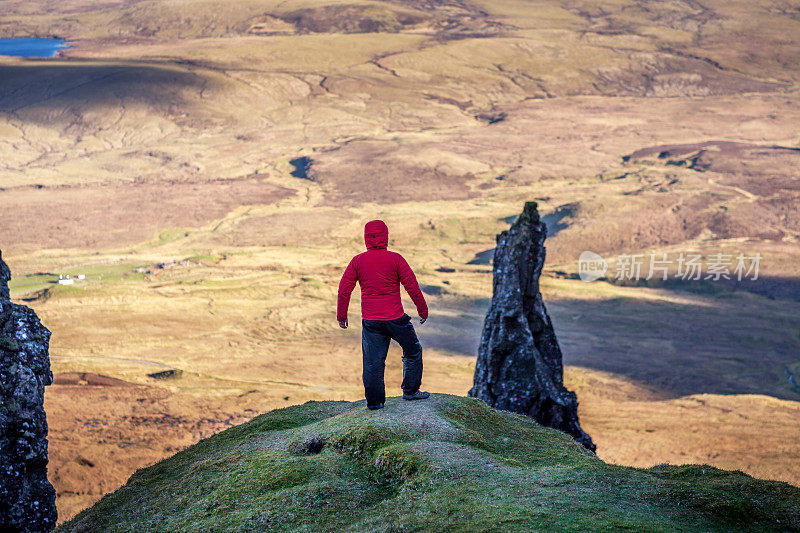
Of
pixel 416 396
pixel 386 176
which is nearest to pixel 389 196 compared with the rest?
pixel 386 176

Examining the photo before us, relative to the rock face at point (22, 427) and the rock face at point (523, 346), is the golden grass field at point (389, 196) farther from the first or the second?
the rock face at point (22, 427)

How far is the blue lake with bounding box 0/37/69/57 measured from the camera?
104m

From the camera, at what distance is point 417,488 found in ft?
26.8

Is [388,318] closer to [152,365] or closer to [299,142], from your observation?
[152,365]

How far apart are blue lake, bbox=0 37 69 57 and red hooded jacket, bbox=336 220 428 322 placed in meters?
109

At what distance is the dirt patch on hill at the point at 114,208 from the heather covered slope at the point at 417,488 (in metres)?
45.5

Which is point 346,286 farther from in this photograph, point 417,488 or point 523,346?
point 523,346

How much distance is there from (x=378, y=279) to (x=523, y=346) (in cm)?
740

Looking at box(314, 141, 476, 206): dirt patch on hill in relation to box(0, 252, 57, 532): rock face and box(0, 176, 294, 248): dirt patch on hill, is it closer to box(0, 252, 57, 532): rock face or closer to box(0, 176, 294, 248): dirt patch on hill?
box(0, 176, 294, 248): dirt patch on hill

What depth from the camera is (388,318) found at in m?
10.2

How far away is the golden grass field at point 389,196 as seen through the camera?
28375 millimetres

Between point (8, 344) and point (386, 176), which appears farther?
point (386, 176)

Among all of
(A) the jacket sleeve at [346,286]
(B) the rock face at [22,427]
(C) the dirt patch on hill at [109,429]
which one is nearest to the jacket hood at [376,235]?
(A) the jacket sleeve at [346,286]

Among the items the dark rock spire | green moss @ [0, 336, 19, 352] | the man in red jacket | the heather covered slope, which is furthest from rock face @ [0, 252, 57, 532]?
the man in red jacket
